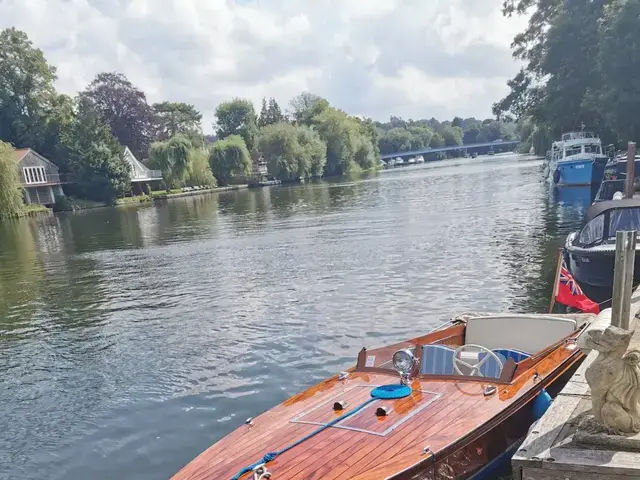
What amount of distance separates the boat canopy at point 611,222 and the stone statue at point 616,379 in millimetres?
11768

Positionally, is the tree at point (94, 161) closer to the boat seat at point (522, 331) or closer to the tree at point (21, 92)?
the tree at point (21, 92)

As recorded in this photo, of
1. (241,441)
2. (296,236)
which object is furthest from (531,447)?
(296,236)

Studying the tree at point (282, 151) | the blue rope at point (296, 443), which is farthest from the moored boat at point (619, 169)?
the tree at point (282, 151)

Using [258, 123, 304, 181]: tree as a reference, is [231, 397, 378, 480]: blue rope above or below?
below

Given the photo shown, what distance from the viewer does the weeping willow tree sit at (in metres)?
53.1

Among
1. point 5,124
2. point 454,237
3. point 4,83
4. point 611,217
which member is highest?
point 4,83

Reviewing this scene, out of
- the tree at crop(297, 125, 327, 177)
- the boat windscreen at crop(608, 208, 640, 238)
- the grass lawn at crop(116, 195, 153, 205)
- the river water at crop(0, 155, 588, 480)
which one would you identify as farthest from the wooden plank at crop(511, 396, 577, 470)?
the tree at crop(297, 125, 327, 177)

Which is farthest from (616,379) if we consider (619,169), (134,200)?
(134,200)

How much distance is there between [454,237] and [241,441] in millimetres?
20885

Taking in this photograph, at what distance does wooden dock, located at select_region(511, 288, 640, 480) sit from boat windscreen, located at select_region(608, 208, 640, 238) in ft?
38.8

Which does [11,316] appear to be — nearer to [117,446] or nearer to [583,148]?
[117,446]

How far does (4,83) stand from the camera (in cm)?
7938

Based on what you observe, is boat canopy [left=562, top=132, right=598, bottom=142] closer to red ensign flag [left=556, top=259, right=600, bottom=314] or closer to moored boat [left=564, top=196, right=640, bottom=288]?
moored boat [left=564, top=196, right=640, bottom=288]

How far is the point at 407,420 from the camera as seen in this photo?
23.3 ft
